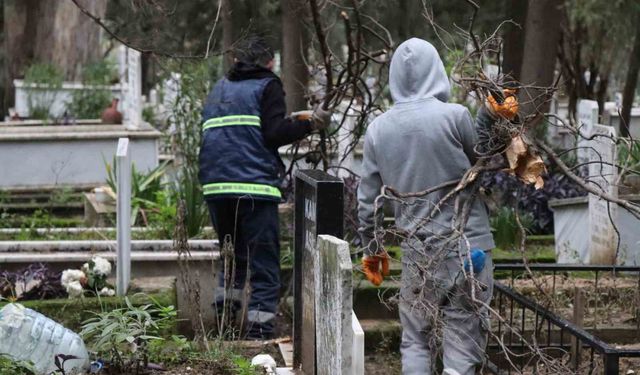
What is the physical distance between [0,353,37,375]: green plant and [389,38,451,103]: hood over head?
7.27 ft

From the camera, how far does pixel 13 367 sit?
5828 mm

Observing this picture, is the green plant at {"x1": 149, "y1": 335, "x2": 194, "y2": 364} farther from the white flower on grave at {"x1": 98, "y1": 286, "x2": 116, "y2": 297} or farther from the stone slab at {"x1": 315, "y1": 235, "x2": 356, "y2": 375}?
the white flower on grave at {"x1": 98, "y1": 286, "x2": 116, "y2": 297}

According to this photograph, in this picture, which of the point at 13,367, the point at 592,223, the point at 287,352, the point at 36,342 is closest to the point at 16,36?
the point at 592,223

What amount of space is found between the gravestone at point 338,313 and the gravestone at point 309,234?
10.0 inches

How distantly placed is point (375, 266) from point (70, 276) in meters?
2.74

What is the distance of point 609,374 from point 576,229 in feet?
18.9

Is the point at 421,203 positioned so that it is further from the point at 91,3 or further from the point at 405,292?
the point at 91,3

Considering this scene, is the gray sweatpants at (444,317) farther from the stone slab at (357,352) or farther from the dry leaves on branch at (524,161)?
the stone slab at (357,352)

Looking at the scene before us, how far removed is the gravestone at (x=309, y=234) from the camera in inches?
A: 234

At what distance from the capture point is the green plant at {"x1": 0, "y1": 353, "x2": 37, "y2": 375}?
577 cm

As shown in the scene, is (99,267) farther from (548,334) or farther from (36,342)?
(548,334)

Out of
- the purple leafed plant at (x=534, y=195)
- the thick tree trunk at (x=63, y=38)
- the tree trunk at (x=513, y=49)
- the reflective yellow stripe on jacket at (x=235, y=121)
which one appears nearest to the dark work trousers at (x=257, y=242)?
the reflective yellow stripe on jacket at (x=235, y=121)

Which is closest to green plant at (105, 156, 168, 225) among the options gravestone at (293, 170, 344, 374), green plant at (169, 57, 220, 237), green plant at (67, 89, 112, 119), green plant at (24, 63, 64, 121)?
green plant at (169, 57, 220, 237)

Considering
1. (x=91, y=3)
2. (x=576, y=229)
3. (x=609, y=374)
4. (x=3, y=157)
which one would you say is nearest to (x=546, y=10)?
(x=576, y=229)
